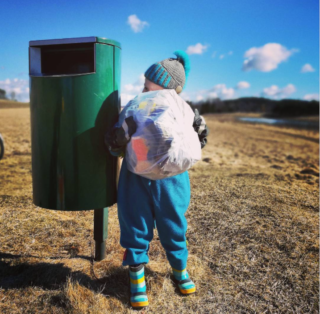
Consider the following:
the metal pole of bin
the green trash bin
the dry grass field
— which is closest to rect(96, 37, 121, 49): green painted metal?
the green trash bin

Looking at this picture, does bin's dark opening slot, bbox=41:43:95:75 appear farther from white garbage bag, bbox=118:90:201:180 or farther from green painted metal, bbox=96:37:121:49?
white garbage bag, bbox=118:90:201:180

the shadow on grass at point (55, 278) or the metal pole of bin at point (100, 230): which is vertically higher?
the metal pole of bin at point (100, 230)

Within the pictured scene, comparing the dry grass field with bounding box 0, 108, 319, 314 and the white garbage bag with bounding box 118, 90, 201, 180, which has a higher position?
the white garbage bag with bounding box 118, 90, 201, 180

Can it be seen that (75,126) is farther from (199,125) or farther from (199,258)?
(199,258)

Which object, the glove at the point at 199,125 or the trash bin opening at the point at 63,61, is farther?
the trash bin opening at the point at 63,61

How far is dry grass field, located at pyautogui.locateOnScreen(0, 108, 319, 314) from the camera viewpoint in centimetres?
200

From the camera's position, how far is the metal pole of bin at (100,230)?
7.48ft

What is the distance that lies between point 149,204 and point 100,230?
573mm

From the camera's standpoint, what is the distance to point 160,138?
5.33 ft

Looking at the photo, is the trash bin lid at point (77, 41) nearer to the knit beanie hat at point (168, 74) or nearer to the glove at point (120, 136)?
the knit beanie hat at point (168, 74)

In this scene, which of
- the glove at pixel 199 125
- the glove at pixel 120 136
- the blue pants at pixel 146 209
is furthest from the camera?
the glove at pixel 199 125

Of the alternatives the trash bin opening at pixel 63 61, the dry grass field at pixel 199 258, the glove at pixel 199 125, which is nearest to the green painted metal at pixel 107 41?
the trash bin opening at pixel 63 61

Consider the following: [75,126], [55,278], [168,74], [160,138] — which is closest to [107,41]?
[168,74]

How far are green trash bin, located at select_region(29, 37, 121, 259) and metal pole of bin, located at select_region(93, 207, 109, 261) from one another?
8.7 inches
